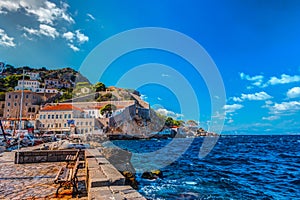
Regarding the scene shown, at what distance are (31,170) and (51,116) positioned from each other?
54.2 meters

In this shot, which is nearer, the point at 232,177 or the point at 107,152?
the point at 232,177

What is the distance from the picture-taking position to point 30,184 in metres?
6.01

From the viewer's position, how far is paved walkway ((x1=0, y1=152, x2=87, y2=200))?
200 inches

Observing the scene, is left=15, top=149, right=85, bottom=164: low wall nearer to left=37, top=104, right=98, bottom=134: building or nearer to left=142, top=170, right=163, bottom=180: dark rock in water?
left=142, top=170, right=163, bottom=180: dark rock in water

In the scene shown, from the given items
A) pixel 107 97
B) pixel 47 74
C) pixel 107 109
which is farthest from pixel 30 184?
pixel 47 74

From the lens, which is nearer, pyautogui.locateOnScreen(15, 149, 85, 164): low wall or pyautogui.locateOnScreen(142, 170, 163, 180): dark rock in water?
pyautogui.locateOnScreen(15, 149, 85, 164): low wall

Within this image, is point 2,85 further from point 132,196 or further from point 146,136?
point 132,196

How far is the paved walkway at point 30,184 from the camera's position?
200 inches

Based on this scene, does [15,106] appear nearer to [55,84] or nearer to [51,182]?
[55,84]

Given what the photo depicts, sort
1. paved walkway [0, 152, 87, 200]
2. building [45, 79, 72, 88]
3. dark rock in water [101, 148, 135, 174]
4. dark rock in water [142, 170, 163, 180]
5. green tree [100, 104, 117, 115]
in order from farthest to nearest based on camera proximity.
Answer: building [45, 79, 72, 88]
green tree [100, 104, 117, 115]
dark rock in water [101, 148, 135, 174]
dark rock in water [142, 170, 163, 180]
paved walkway [0, 152, 87, 200]

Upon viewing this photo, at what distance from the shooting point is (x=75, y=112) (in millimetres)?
58531

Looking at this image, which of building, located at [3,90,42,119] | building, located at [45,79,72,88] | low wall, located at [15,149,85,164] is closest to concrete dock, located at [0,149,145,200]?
low wall, located at [15,149,85,164]

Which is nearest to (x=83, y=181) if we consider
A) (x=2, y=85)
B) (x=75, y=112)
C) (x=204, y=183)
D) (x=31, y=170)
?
(x=31, y=170)

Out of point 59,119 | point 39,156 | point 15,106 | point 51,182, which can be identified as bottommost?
Answer: point 51,182
